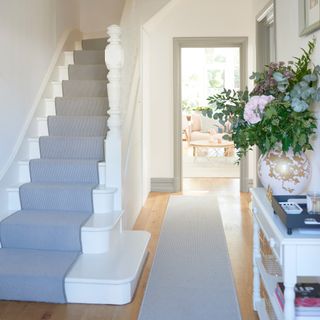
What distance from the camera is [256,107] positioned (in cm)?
203

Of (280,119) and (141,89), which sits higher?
(141,89)

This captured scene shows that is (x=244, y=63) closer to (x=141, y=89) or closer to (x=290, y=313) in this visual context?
(x=141, y=89)

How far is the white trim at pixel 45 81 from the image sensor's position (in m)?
3.58

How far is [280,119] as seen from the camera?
1997 mm

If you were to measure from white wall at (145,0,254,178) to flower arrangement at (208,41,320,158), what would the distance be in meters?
3.99

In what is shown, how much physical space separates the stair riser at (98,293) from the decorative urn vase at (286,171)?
1.18 m

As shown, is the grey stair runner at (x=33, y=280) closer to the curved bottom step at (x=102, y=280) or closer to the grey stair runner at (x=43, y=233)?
the curved bottom step at (x=102, y=280)

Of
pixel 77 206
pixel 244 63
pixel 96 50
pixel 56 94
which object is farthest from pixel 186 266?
pixel 244 63

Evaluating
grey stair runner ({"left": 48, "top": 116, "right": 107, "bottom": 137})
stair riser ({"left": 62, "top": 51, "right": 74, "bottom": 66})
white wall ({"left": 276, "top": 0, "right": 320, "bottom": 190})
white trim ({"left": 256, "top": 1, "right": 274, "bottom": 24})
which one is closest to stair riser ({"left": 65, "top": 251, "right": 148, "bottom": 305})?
white wall ({"left": 276, "top": 0, "right": 320, "bottom": 190})

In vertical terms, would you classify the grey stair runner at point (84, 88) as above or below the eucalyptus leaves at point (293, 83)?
above

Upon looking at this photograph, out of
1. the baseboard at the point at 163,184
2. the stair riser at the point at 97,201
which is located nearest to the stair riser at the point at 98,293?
the stair riser at the point at 97,201

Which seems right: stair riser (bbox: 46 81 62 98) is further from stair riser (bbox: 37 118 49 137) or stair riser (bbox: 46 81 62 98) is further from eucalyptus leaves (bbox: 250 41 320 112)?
eucalyptus leaves (bbox: 250 41 320 112)

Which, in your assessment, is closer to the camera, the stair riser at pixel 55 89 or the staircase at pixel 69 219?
the staircase at pixel 69 219

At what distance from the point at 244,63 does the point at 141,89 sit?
1.69 metres
